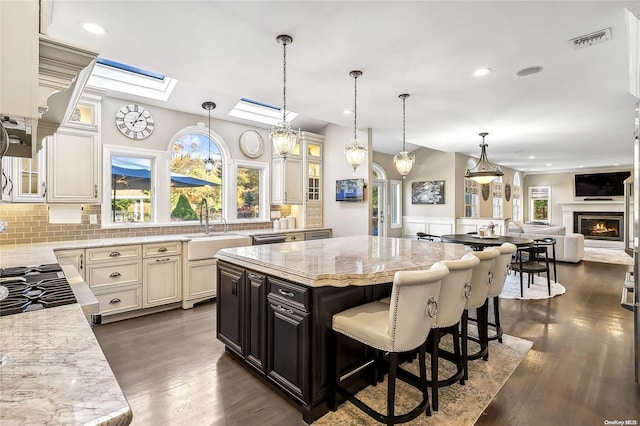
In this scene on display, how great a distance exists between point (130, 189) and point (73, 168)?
2.98 ft

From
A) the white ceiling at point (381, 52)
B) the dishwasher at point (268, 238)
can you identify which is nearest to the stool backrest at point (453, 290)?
the white ceiling at point (381, 52)

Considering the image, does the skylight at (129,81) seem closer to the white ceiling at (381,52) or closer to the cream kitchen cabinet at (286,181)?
the white ceiling at (381,52)

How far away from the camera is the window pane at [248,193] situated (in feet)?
18.0

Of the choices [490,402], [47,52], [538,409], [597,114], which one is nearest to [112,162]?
[47,52]

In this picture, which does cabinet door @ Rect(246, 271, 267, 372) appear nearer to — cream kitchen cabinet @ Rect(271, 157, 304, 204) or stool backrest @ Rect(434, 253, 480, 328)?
stool backrest @ Rect(434, 253, 480, 328)

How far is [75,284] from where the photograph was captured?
6.20 ft

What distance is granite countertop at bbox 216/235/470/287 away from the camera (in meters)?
1.94

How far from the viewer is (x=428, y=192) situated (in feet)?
27.7

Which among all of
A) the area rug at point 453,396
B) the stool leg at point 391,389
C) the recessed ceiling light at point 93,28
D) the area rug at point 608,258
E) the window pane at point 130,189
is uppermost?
the recessed ceiling light at point 93,28

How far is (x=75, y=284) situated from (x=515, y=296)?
5.18m

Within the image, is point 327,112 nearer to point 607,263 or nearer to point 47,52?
point 47,52

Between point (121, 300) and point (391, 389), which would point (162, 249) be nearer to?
point (121, 300)

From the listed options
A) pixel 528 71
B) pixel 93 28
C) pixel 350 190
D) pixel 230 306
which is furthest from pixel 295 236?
pixel 528 71

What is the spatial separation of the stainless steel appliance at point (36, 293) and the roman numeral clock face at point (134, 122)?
2.73 metres
